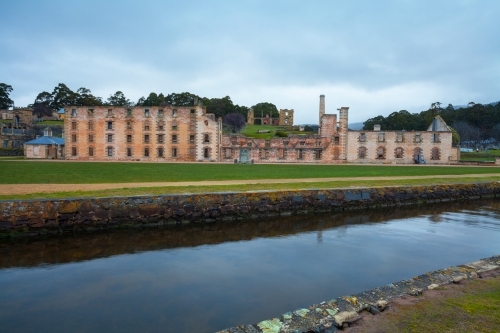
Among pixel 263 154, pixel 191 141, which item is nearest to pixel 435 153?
pixel 263 154

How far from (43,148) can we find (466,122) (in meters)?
84.0

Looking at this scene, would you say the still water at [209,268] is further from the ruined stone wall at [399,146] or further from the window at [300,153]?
the ruined stone wall at [399,146]

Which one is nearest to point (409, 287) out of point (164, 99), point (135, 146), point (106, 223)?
point (106, 223)

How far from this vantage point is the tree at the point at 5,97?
9931cm

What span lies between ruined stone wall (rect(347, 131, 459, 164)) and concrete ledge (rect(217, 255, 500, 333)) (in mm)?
45597

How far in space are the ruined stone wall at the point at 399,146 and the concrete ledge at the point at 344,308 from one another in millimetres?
45597

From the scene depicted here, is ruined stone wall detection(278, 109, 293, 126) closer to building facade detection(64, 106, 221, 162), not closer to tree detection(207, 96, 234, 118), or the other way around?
tree detection(207, 96, 234, 118)

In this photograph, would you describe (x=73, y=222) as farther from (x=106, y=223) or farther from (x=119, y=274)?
(x=119, y=274)

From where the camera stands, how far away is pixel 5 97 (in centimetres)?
10050

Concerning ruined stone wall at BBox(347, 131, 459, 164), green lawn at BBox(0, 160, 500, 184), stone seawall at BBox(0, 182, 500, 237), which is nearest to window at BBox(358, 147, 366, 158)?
ruined stone wall at BBox(347, 131, 459, 164)

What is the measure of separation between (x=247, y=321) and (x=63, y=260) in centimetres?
553

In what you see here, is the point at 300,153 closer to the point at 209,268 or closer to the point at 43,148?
the point at 43,148

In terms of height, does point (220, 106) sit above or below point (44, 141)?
above

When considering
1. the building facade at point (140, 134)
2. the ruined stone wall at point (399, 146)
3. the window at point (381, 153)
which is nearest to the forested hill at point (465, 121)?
the ruined stone wall at point (399, 146)
